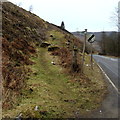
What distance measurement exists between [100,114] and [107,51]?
249ft

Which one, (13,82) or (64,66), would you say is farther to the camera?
(64,66)

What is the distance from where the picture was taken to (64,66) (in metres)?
16.2

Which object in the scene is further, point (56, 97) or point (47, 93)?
point (47, 93)

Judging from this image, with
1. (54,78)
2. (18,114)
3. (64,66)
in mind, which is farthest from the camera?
(64,66)

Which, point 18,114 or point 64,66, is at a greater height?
point 64,66

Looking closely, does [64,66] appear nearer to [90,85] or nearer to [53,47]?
[90,85]

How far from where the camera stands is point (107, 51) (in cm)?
8169

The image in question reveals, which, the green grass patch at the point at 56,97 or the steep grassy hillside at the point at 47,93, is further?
the steep grassy hillside at the point at 47,93

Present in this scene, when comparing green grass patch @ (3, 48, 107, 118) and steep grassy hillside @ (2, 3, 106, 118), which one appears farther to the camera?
steep grassy hillside @ (2, 3, 106, 118)

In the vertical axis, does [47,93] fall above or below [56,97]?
above

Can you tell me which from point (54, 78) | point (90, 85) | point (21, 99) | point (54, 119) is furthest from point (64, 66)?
point (54, 119)

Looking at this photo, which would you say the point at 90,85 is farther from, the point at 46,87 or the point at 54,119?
the point at 54,119

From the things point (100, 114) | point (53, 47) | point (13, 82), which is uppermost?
point (53, 47)

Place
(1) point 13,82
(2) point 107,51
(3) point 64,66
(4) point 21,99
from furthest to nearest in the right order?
(2) point 107,51 → (3) point 64,66 → (1) point 13,82 → (4) point 21,99
